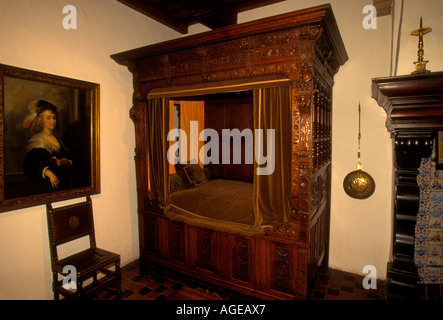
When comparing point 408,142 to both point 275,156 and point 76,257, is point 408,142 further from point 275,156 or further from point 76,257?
point 76,257

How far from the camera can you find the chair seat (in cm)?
253

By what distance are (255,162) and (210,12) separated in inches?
60.3

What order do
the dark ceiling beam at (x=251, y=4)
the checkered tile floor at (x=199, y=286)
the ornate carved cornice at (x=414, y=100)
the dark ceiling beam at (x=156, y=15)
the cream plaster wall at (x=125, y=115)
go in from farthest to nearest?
the dark ceiling beam at (x=251, y=4)
the dark ceiling beam at (x=156, y=15)
the checkered tile floor at (x=199, y=286)
the cream plaster wall at (x=125, y=115)
the ornate carved cornice at (x=414, y=100)

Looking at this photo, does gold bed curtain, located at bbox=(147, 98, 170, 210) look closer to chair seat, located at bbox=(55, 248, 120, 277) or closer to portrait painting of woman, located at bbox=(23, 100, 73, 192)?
chair seat, located at bbox=(55, 248, 120, 277)

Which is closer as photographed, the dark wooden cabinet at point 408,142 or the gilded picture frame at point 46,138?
the dark wooden cabinet at point 408,142

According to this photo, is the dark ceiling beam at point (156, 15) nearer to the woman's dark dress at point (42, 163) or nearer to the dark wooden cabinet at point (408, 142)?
the woman's dark dress at point (42, 163)

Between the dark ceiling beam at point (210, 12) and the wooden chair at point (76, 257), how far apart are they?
231cm

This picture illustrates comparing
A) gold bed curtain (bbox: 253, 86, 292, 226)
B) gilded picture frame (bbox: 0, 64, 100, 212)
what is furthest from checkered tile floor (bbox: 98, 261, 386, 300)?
gilded picture frame (bbox: 0, 64, 100, 212)

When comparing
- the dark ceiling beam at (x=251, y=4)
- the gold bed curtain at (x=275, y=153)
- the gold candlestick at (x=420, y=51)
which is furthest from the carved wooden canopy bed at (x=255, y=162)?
the dark ceiling beam at (x=251, y=4)

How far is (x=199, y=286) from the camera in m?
3.13

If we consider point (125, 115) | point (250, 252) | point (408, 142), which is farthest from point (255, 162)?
point (125, 115)

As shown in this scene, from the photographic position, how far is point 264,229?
251 centimetres

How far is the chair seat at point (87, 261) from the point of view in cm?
253
